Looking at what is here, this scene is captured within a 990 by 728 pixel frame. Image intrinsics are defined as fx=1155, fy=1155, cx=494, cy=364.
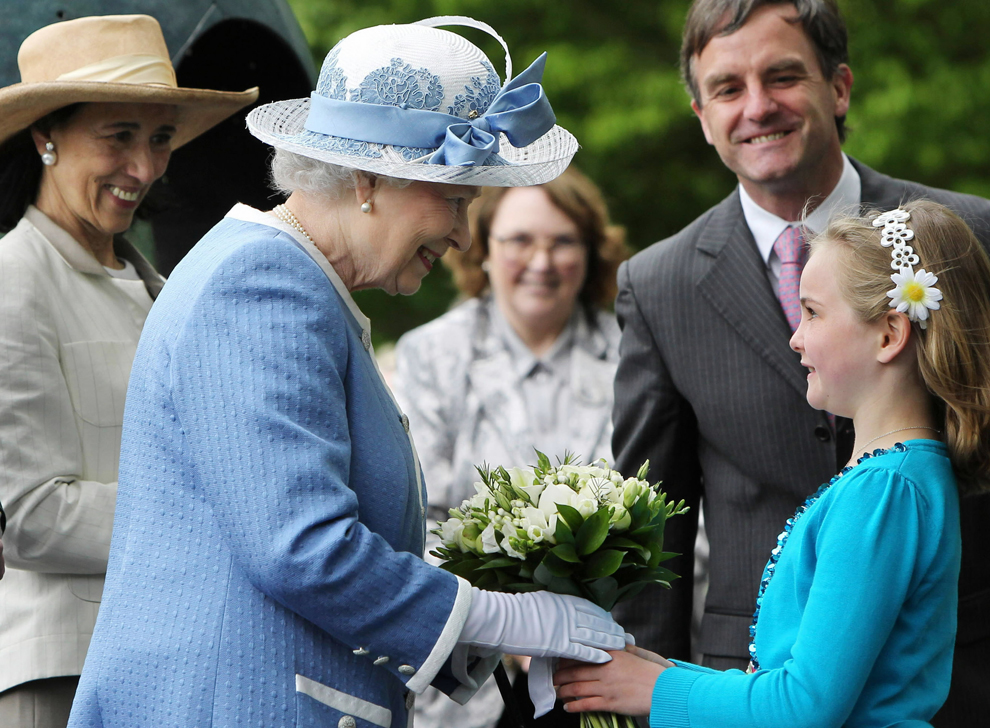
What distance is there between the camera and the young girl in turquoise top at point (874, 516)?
2055 millimetres

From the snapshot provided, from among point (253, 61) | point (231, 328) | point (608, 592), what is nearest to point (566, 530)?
point (608, 592)

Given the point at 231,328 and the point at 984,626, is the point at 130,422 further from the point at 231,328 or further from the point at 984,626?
the point at 984,626

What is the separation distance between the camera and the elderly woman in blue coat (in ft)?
6.35

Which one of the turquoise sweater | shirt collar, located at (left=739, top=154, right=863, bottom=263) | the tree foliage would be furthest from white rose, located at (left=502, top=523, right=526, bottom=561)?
the tree foliage

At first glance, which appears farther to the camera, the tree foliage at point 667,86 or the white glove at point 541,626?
the tree foliage at point 667,86

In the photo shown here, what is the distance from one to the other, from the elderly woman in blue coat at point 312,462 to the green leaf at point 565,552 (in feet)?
0.31

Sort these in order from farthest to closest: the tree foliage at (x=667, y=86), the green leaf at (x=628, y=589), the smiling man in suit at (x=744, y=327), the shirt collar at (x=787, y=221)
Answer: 1. the tree foliage at (x=667, y=86)
2. the shirt collar at (x=787, y=221)
3. the smiling man in suit at (x=744, y=327)
4. the green leaf at (x=628, y=589)

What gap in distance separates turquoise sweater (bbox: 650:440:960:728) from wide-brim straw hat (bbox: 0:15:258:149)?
78.2 inches

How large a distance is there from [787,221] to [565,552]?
1.54 m

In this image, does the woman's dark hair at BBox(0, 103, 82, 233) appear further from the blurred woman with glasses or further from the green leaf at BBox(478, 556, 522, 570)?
the blurred woman with glasses

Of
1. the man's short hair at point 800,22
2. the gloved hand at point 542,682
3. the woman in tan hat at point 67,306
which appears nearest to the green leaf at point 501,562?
the gloved hand at point 542,682

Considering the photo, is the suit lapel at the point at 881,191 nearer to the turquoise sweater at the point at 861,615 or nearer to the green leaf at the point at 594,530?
the turquoise sweater at the point at 861,615

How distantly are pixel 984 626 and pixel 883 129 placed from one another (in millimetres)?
5233

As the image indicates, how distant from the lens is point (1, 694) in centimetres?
266
